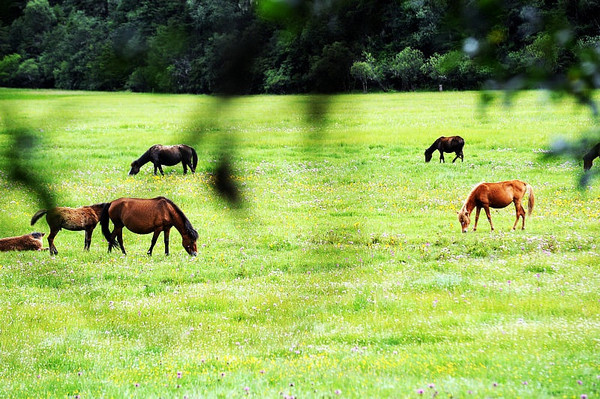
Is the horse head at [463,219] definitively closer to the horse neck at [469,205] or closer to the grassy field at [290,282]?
the horse neck at [469,205]

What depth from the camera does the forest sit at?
0.67m

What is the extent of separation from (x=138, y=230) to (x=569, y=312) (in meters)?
5.77

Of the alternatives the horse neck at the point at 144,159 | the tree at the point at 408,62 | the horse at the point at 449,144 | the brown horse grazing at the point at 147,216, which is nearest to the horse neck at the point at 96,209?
the brown horse grazing at the point at 147,216

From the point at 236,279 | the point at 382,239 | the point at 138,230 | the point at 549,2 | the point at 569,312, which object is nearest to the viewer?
the point at 549,2

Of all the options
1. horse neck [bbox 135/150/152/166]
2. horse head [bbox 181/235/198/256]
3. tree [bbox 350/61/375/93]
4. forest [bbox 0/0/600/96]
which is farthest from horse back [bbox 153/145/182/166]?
horse head [bbox 181/235/198/256]

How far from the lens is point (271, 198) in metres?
12.2

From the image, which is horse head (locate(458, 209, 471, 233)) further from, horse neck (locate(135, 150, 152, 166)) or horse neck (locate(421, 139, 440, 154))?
horse neck (locate(421, 139, 440, 154))

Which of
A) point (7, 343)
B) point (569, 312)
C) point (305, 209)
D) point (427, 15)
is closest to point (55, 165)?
point (427, 15)

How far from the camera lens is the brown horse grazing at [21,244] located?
9078 millimetres

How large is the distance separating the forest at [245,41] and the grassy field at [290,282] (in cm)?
3

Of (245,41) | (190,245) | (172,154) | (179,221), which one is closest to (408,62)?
(245,41)

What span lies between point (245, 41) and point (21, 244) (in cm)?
948

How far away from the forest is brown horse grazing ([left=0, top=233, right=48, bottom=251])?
908 cm

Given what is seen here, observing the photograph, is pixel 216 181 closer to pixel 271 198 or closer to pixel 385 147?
pixel 271 198
